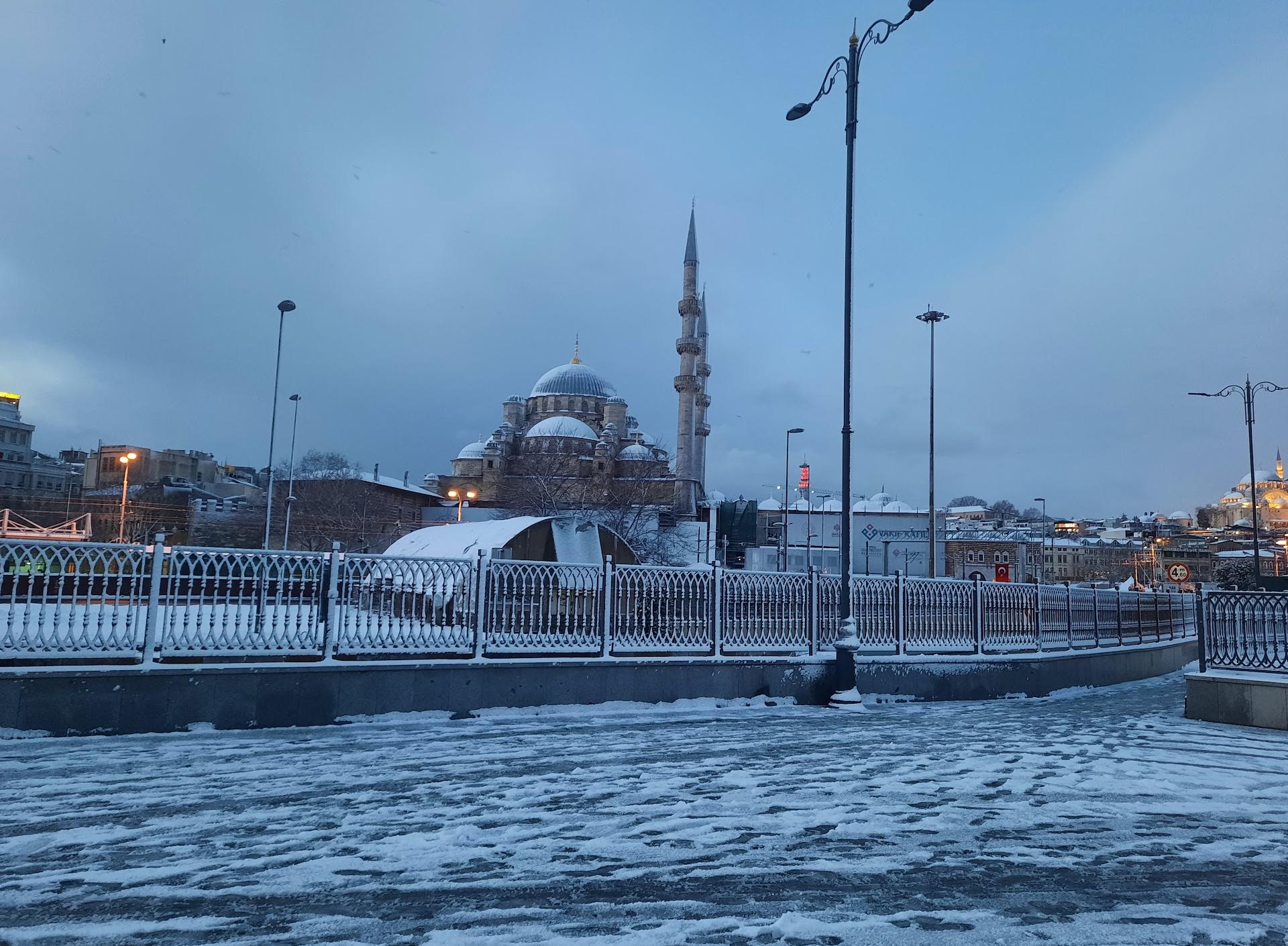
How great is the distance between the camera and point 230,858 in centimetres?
374

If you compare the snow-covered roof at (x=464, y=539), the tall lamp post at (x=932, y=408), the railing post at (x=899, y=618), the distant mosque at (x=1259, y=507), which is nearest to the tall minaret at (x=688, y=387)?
the tall lamp post at (x=932, y=408)

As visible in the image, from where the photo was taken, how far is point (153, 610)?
6973mm

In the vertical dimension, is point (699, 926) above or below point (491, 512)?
below

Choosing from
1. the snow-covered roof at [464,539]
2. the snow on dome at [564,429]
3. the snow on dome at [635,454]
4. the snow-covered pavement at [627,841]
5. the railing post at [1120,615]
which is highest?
the snow on dome at [564,429]

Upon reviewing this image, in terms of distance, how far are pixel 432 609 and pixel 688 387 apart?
50463 mm

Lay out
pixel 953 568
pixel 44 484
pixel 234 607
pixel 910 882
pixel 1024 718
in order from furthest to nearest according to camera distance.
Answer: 1. pixel 953 568
2. pixel 44 484
3. pixel 1024 718
4. pixel 234 607
5. pixel 910 882

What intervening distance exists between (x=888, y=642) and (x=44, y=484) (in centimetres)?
7975

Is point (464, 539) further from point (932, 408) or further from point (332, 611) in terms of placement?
point (932, 408)

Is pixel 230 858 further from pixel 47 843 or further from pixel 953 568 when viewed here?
pixel 953 568

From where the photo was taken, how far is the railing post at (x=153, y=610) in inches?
273

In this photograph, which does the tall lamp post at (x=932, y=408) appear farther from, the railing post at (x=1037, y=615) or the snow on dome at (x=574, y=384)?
the snow on dome at (x=574, y=384)

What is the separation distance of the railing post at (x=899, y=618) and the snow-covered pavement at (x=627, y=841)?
156 inches

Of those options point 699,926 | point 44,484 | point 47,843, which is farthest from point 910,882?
point 44,484

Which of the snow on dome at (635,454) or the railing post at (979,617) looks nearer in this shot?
the railing post at (979,617)
